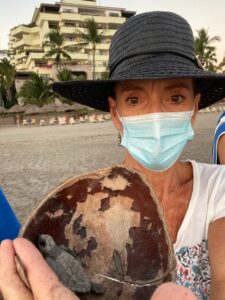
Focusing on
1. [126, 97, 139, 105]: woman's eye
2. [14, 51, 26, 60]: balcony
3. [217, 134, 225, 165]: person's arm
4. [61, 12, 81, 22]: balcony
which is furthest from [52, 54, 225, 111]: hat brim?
[14, 51, 26, 60]: balcony

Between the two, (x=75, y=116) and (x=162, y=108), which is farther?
(x=75, y=116)

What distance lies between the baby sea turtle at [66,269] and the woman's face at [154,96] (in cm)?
80

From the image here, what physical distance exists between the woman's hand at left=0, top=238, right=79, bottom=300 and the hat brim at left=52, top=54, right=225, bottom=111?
2.84 ft

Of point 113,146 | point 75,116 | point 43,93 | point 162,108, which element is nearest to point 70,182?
point 162,108

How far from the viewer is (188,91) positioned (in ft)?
4.71

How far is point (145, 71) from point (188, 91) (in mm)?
226

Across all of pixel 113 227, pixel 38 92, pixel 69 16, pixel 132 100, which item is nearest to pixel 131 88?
pixel 132 100

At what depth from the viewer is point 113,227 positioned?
93cm

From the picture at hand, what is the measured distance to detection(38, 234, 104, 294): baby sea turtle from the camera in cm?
70

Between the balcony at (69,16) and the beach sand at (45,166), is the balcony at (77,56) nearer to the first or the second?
the balcony at (69,16)

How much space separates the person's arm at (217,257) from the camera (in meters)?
1.04

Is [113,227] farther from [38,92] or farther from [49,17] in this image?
[49,17]

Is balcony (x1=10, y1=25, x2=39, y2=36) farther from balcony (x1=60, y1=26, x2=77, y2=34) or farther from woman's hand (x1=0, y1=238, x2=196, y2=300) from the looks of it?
woman's hand (x1=0, y1=238, x2=196, y2=300)

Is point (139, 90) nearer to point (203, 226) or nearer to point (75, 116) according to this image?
point (203, 226)
